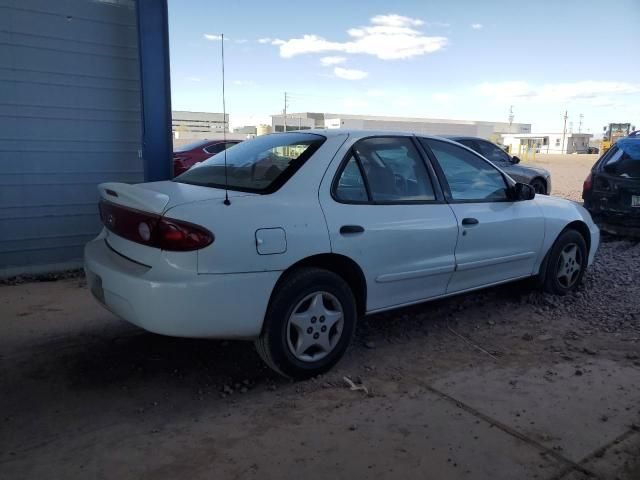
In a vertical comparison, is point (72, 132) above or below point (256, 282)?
above

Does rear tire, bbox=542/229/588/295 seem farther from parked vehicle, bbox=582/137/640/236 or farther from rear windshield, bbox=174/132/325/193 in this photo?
rear windshield, bbox=174/132/325/193

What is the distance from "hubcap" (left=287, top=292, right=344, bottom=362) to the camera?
3.31m

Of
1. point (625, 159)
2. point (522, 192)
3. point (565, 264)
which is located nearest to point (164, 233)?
point (522, 192)

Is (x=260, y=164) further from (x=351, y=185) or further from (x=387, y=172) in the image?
(x=387, y=172)

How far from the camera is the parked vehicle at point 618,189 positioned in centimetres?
709

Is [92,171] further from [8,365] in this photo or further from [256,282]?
[256,282]

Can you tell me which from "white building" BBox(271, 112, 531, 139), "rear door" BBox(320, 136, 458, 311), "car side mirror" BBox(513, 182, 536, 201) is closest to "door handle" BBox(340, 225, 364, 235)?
"rear door" BBox(320, 136, 458, 311)

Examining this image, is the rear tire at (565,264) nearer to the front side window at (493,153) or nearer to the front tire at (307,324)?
the front tire at (307,324)

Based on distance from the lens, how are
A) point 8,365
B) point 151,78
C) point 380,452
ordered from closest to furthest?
point 380,452 < point 8,365 < point 151,78

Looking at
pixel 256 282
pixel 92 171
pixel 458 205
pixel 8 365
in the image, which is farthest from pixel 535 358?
pixel 92 171

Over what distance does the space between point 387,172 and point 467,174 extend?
0.90m

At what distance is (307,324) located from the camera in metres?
3.34

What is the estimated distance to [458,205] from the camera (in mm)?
4098

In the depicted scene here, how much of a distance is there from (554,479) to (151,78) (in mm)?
5460
